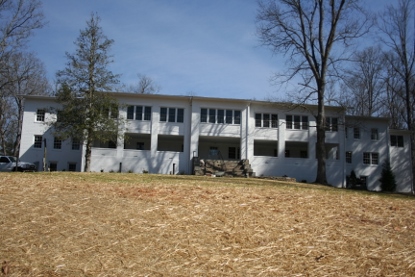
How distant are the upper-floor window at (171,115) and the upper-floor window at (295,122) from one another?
9.16 meters

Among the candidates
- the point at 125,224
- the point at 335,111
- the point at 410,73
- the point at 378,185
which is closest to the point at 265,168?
the point at 335,111

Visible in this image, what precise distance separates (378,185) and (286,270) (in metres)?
32.1

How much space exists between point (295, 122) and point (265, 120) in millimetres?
2686

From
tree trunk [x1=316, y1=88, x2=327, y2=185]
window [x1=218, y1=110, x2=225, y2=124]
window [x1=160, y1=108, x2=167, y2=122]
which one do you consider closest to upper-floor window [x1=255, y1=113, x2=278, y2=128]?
window [x1=218, y1=110, x2=225, y2=124]

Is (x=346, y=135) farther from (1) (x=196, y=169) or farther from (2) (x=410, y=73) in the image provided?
(1) (x=196, y=169)

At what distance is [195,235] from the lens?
20.7 ft

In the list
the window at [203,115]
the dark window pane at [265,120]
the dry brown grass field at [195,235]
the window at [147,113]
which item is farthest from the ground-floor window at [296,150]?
the dry brown grass field at [195,235]

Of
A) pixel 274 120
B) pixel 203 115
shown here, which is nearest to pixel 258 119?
pixel 274 120

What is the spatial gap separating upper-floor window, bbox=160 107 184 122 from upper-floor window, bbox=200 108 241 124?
6.01 ft

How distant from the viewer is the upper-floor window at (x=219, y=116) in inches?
1211

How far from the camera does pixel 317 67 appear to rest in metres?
27.1

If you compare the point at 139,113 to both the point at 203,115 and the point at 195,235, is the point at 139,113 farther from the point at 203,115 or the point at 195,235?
the point at 195,235

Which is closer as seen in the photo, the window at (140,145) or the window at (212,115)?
the window at (212,115)

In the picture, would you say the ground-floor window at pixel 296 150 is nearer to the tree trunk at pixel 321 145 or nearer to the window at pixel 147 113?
the tree trunk at pixel 321 145
